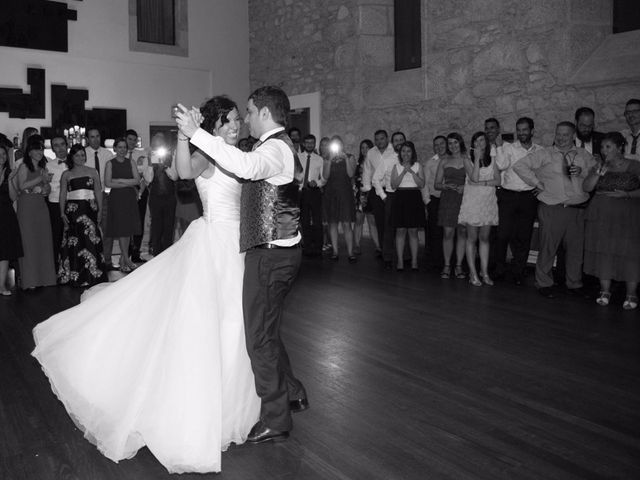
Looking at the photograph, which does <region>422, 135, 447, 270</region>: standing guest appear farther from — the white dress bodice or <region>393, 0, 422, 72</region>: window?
the white dress bodice

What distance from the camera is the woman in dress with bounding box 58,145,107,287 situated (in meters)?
6.30

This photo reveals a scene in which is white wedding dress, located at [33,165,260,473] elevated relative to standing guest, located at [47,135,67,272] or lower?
lower

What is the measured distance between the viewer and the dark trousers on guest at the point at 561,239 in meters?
5.73

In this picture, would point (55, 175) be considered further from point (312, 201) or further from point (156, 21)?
point (156, 21)

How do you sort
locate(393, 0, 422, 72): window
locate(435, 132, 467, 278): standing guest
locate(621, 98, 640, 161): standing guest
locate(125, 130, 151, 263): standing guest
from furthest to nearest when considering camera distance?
locate(393, 0, 422, 72): window, locate(125, 130, 151, 263): standing guest, locate(435, 132, 467, 278): standing guest, locate(621, 98, 640, 161): standing guest

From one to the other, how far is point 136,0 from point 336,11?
361 cm

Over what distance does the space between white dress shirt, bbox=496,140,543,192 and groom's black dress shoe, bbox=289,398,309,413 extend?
3.99 meters

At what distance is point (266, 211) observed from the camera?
8.20 feet

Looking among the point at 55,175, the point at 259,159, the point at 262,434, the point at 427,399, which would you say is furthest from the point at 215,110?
the point at 55,175

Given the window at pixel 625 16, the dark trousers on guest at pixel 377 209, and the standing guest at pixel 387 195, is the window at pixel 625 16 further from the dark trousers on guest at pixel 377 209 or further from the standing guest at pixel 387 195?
the dark trousers on guest at pixel 377 209

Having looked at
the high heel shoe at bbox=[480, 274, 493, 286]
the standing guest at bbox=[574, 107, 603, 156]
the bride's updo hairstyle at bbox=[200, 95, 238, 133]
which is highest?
the standing guest at bbox=[574, 107, 603, 156]

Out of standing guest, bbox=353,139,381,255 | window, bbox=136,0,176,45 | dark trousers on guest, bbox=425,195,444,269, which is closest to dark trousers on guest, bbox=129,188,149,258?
standing guest, bbox=353,139,381,255

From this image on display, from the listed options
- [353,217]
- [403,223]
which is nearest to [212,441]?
[403,223]

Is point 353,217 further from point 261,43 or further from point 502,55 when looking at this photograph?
point 261,43
